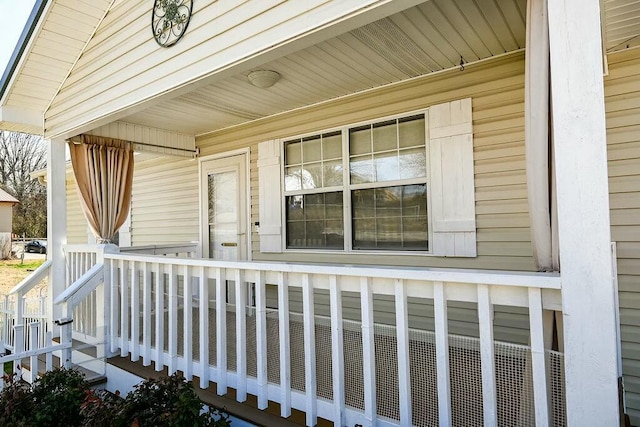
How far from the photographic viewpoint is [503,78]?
3.23 m

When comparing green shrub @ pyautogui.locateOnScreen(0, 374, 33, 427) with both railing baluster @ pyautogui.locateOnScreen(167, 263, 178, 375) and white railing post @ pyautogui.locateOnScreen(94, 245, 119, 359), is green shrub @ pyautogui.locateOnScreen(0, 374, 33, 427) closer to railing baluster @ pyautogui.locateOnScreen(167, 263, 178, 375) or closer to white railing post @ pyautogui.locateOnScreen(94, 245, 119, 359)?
white railing post @ pyautogui.locateOnScreen(94, 245, 119, 359)

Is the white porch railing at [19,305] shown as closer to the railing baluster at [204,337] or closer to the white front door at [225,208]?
the white front door at [225,208]

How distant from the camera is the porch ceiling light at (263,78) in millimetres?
3420

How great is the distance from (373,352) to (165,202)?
5.26 metres

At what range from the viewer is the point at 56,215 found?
4.40 m

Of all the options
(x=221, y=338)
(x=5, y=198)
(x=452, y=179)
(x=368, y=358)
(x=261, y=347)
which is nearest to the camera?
(x=368, y=358)

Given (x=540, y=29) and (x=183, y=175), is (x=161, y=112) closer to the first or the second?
(x=183, y=175)

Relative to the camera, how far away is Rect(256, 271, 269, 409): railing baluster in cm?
235

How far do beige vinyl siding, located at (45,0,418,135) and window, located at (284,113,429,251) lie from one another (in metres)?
1.70

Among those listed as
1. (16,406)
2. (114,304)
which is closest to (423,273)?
(16,406)

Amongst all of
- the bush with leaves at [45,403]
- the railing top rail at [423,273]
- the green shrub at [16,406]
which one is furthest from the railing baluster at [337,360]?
the green shrub at [16,406]

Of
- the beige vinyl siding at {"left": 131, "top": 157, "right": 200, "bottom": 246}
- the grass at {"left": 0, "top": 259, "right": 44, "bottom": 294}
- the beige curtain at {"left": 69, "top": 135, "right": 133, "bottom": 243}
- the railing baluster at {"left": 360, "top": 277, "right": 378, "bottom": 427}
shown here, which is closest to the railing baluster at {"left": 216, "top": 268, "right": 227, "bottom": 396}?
the railing baluster at {"left": 360, "top": 277, "right": 378, "bottom": 427}

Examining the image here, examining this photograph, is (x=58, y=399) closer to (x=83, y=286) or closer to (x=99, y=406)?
(x=99, y=406)

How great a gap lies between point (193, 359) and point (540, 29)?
121 inches
